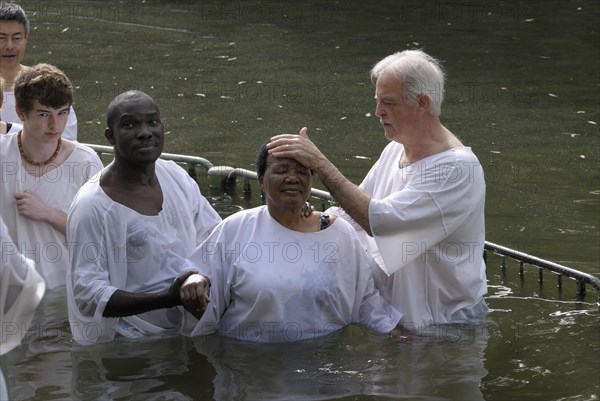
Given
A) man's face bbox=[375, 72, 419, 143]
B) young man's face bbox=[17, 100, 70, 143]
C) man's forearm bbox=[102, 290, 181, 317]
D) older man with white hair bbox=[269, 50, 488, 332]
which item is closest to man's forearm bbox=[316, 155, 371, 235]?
older man with white hair bbox=[269, 50, 488, 332]

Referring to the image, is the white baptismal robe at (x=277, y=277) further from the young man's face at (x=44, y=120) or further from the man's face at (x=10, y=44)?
Result: the man's face at (x=10, y=44)

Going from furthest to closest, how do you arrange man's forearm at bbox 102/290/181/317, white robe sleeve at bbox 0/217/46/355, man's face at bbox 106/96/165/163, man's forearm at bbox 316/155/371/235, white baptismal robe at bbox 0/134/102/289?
white baptismal robe at bbox 0/134/102/289, man's forearm at bbox 316/155/371/235, man's face at bbox 106/96/165/163, man's forearm at bbox 102/290/181/317, white robe sleeve at bbox 0/217/46/355

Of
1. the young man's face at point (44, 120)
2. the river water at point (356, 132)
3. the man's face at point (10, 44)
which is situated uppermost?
the man's face at point (10, 44)

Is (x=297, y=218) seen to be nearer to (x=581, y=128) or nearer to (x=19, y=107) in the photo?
(x=19, y=107)

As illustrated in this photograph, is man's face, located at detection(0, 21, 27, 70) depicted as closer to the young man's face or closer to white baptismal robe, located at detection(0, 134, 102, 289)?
white baptismal robe, located at detection(0, 134, 102, 289)

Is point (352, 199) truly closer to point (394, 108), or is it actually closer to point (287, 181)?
point (287, 181)

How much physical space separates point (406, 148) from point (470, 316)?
1004 millimetres

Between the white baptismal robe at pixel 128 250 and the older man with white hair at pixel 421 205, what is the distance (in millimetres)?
640

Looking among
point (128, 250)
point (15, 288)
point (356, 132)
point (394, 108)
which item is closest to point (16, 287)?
point (15, 288)

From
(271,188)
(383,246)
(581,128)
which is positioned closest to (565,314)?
(383,246)

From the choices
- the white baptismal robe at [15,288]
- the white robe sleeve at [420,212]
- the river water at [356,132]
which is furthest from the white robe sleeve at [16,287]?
the white robe sleeve at [420,212]

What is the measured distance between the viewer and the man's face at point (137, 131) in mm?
6262

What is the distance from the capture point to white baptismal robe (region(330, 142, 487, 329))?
6570 millimetres

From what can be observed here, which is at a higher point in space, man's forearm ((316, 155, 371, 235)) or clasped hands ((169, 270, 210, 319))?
man's forearm ((316, 155, 371, 235))
